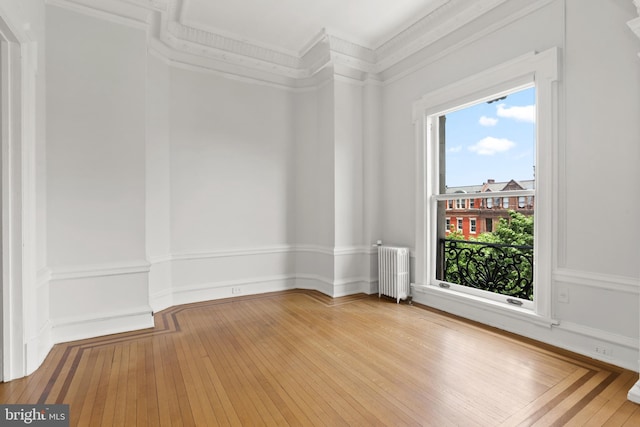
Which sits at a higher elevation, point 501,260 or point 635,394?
point 501,260

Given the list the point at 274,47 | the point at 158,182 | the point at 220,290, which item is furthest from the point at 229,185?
the point at 274,47

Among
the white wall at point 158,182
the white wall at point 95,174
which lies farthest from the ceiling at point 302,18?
the white wall at point 95,174

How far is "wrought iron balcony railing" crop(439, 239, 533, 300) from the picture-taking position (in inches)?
131

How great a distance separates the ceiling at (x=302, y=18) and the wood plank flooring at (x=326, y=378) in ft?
11.4

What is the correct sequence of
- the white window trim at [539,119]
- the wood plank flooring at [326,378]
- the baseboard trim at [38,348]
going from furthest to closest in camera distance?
the white window trim at [539,119] → the baseboard trim at [38,348] → the wood plank flooring at [326,378]

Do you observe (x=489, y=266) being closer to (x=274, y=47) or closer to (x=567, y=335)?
(x=567, y=335)

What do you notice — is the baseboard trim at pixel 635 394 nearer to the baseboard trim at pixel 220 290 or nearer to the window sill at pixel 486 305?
the window sill at pixel 486 305

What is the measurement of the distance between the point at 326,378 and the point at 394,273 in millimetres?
2146

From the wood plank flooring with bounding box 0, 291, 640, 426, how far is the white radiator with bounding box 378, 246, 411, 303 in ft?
2.54

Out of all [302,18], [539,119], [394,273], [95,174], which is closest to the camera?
[539,119]

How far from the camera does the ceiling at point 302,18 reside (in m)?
3.64

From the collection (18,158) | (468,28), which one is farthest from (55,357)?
(468,28)

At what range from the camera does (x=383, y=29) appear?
4.13 m

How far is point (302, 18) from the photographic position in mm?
3932
